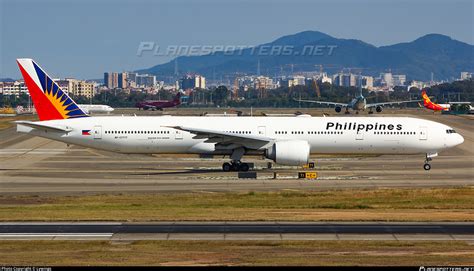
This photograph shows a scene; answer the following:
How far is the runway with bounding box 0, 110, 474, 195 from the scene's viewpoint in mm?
51797

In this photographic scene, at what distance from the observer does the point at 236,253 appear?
95.8 feet

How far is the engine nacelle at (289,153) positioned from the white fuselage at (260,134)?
6.80 ft

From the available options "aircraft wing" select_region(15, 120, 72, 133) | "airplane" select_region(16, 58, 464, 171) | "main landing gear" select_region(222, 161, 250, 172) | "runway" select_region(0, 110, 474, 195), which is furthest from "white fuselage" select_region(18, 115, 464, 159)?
"runway" select_region(0, 110, 474, 195)

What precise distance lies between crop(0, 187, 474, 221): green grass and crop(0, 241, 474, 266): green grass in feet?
20.5

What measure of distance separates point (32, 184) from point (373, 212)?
2264 cm

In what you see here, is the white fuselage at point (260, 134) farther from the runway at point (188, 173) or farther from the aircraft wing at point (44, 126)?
the runway at point (188, 173)

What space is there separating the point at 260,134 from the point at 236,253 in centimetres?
3195

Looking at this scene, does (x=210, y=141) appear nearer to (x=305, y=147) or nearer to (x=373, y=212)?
(x=305, y=147)

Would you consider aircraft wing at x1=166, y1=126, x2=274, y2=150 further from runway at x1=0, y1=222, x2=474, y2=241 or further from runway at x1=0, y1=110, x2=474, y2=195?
runway at x1=0, y1=222, x2=474, y2=241

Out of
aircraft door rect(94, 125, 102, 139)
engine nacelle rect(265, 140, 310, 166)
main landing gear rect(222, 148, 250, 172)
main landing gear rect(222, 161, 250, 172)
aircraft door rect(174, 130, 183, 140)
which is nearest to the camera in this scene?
engine nacelle rect(265, 140, 310, 166)

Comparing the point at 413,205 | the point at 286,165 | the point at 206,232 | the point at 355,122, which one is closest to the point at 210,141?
the point at 286,165

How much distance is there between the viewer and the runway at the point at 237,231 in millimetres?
32656

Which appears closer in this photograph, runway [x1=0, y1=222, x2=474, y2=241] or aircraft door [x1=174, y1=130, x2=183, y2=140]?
runway [x1=0, y1=222, x2=474, y2=241]

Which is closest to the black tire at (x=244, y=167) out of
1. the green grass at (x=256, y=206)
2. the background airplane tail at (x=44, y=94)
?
the green grass at (x=256, y=206)
